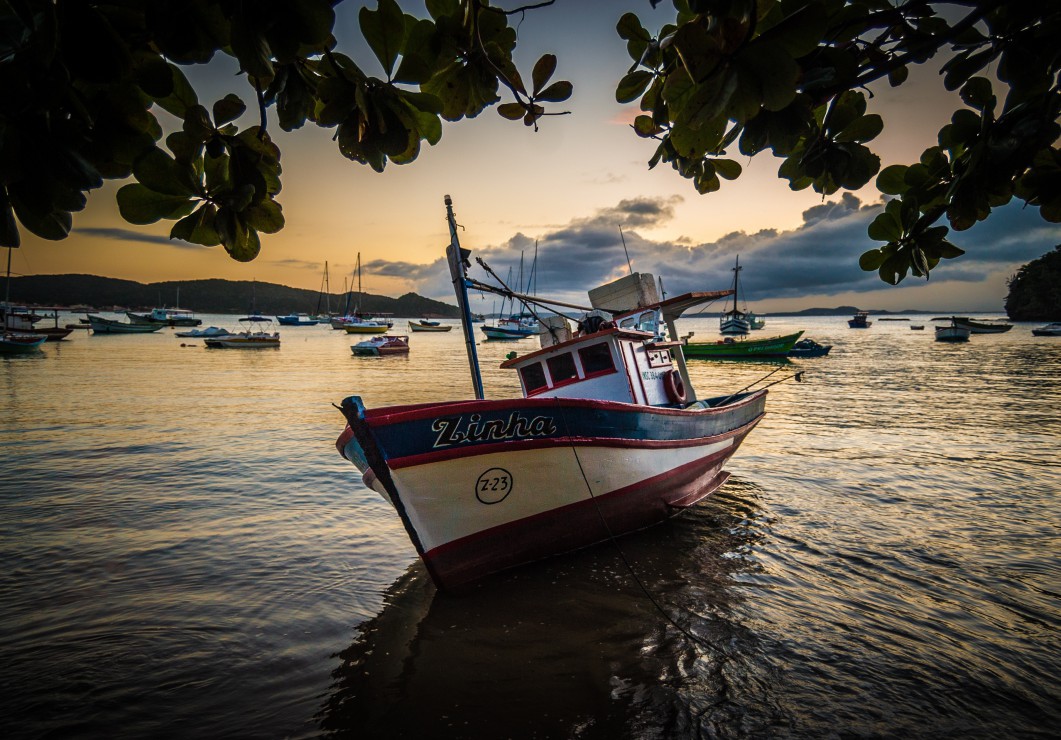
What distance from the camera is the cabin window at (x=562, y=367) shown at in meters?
8.10

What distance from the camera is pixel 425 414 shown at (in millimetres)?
4773

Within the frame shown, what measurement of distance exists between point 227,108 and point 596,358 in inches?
269

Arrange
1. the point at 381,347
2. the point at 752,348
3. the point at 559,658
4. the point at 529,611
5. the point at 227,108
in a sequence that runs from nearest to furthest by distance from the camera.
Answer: the point at 227,108 < the point at 559,658 < the point at 529,611 < the point at 752,348 < the point at 381,347

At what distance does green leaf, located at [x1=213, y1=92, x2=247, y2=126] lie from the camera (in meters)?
1.51

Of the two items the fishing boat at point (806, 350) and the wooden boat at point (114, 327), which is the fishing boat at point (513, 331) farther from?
the wooden boat at point (114, 327)

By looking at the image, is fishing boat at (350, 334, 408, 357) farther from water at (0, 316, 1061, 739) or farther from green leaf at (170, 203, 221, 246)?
green leaf at (170, 203, 221, 246)

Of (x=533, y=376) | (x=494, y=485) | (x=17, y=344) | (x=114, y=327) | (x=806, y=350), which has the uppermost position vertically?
(x=114, y=327)

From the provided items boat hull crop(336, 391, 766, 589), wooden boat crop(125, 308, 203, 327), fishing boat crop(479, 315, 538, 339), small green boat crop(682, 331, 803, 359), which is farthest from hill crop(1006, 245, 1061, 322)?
wooden boat crop(125, 308, 203, 327)

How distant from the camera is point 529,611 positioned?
5094 millimetres

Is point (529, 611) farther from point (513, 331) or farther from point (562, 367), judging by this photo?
point (513, 331)

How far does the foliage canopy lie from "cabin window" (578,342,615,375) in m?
5.40

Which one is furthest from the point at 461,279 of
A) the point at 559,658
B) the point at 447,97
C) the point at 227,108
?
the point at 227,108

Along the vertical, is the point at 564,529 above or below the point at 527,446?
below

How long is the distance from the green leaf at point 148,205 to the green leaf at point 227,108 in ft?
0.92
